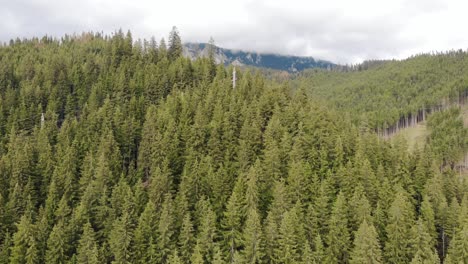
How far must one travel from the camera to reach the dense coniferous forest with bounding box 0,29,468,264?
5216 centimetres

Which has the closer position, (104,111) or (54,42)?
(104,111)

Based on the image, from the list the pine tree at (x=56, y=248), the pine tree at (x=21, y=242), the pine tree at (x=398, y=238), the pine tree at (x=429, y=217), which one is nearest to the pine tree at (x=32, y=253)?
the pine tree at (x=21, y=242)

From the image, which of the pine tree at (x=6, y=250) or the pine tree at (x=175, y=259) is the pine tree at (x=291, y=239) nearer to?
the pine tree at (x=175, y=259)

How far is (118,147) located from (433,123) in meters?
180

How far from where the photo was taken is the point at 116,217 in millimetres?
60656

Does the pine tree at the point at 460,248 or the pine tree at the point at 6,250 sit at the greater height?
the pine tree at the point at 460,248

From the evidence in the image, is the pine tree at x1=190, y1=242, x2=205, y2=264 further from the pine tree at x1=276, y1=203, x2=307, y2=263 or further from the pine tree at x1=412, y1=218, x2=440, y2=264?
the pine tree at x1=412, y1=218, x2=440, y2=264

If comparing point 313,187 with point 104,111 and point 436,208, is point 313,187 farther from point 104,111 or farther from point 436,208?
point 104,111

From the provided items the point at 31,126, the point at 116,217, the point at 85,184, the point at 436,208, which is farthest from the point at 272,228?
the point at 31,126

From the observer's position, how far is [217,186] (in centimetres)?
6088

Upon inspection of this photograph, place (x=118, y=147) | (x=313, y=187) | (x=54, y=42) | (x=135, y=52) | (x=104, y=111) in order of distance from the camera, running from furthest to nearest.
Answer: (x=54, y=42) < (x=135, y=52) < (x=104, y=111) < (x=118, y=147) < (x=313, y=187)

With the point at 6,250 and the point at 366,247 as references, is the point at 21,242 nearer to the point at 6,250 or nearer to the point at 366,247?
the point at 6,250

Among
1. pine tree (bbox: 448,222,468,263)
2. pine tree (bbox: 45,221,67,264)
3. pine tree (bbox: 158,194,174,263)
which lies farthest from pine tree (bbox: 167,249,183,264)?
pine tree (bbox: 448,222,468,263)

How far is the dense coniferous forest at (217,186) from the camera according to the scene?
52156mm
